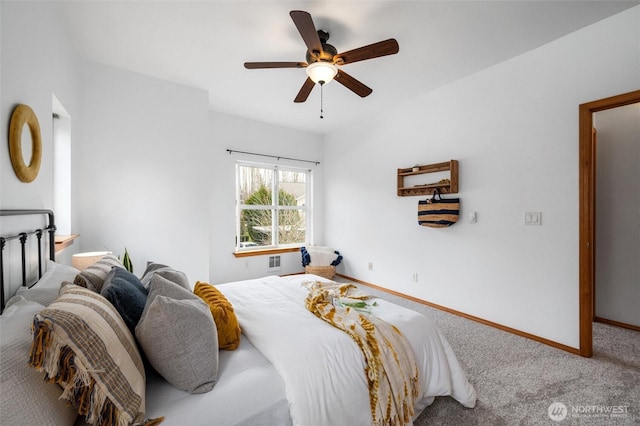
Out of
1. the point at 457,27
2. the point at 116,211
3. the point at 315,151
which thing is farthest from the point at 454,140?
the point at 116,211

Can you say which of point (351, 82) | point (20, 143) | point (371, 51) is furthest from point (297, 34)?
point (20, 143)

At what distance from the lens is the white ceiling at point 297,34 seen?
2102mm

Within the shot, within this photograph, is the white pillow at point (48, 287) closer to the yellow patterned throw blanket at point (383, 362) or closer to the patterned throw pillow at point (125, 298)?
the patterned throw pillow at point (125, 298)

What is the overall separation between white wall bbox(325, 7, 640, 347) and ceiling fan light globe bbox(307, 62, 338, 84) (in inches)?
73.5

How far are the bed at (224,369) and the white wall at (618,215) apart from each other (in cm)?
263

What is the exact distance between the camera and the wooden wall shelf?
3.26m

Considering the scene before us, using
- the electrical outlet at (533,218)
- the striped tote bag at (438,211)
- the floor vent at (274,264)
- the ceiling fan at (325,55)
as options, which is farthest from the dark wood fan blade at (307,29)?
the floor vent at (274,264)

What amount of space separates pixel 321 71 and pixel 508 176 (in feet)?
7.14

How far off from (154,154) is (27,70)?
5.71ft

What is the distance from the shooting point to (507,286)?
2.88 m

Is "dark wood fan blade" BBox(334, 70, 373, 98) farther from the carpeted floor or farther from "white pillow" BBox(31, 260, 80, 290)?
the carpeted floor

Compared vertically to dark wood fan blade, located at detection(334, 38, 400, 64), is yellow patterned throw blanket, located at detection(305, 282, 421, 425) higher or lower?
lower

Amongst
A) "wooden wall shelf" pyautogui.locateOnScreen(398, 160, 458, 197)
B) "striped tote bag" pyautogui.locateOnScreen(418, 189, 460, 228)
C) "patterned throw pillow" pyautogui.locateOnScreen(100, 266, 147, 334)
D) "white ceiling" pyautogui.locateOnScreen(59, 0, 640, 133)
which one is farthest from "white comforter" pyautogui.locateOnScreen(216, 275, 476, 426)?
"white ceiling" pyautogui.locateOnScreen(59, 0, 640, 133)

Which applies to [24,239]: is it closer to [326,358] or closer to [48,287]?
[48,287]
